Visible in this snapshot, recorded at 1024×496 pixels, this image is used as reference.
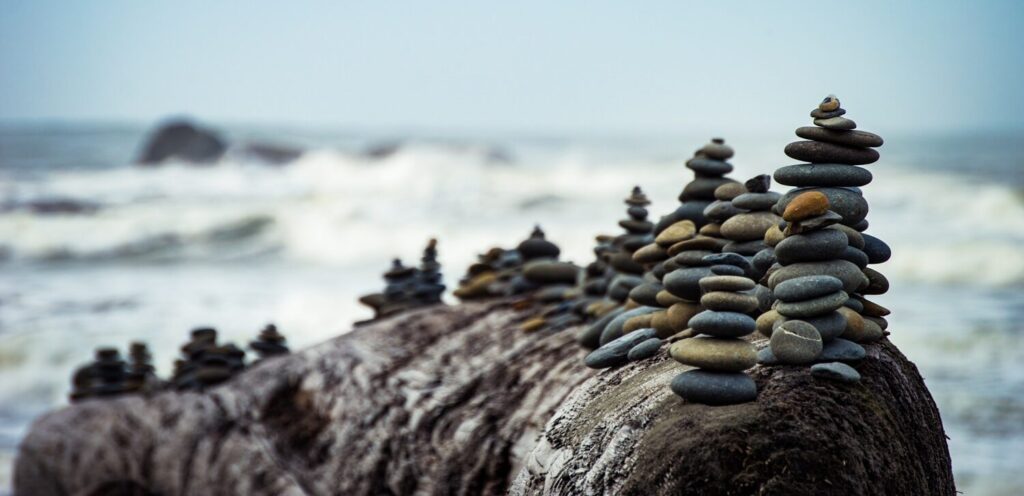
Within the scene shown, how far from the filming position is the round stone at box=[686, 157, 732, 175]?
152 inches

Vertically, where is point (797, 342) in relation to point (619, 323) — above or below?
above

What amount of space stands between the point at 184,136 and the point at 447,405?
29209mm

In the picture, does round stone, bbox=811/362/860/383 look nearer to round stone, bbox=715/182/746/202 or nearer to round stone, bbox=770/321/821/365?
round stone, bbox=770/321/821/365

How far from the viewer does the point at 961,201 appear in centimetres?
1647

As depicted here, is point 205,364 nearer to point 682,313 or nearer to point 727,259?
point 682,313

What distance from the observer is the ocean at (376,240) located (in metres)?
10.4

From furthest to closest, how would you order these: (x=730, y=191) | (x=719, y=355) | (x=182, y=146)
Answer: (x=182, y=146), (x=730, y=191), (x=719, y=355)

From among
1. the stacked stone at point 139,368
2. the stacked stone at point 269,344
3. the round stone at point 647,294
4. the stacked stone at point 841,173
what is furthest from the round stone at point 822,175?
the stacked stone at point 139,368

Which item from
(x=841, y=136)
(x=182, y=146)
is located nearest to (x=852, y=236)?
(x=841, y=136)

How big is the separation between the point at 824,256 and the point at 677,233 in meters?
0.80

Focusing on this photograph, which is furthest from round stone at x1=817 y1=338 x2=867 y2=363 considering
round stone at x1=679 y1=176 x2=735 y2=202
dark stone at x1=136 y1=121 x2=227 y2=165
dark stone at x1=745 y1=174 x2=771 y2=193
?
dark stone at x1=136 y1=121 x2=227 y2=165

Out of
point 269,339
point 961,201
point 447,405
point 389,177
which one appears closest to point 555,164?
point 389,177

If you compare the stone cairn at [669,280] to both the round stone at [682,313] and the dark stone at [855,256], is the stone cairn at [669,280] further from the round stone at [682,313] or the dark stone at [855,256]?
the dark stone at [855,256]

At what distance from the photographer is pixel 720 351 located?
2.68 metres
